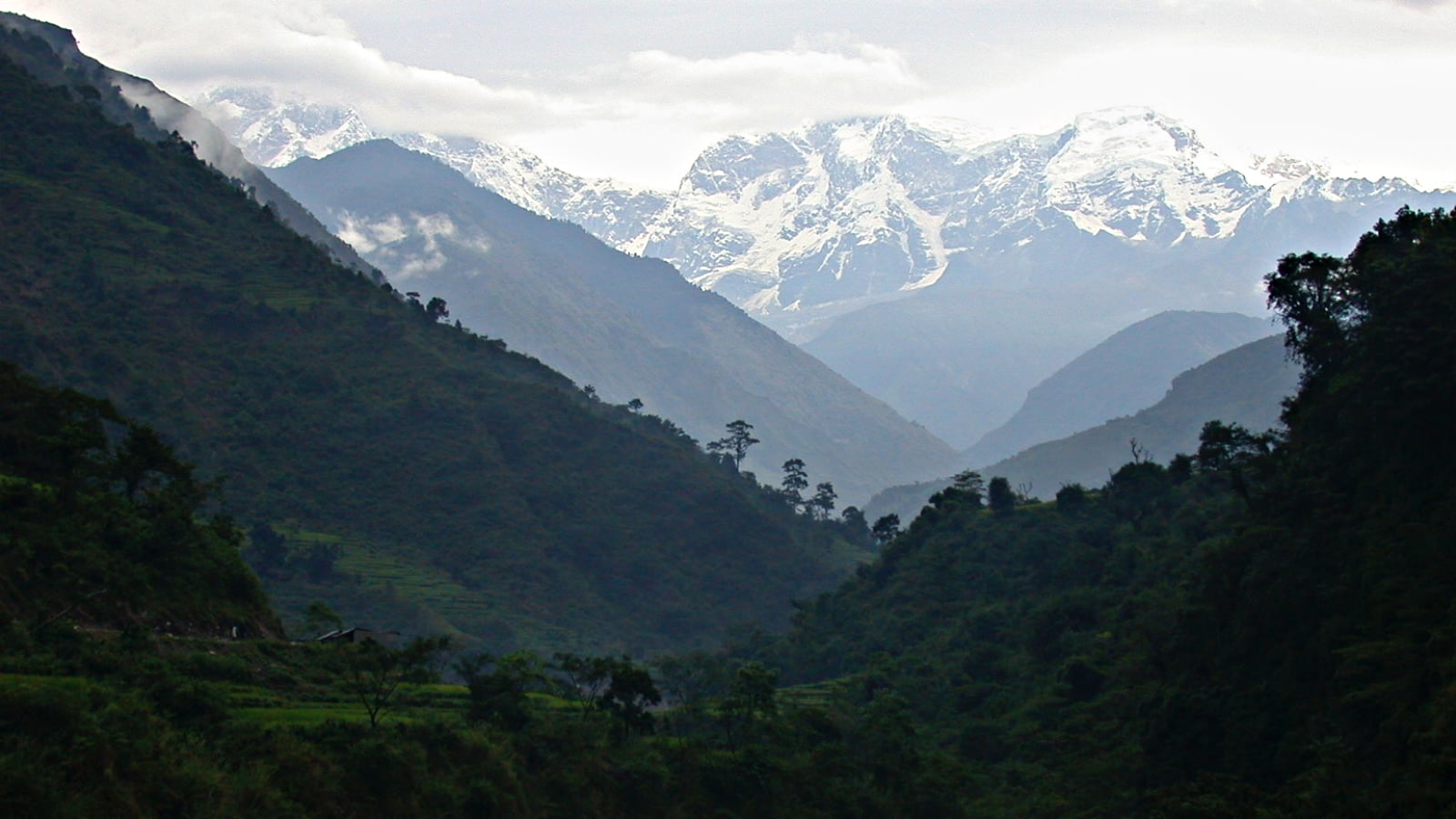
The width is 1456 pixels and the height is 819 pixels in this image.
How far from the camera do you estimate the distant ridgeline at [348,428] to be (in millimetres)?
100562

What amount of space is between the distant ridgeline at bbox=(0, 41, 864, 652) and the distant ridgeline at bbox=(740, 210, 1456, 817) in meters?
35.5

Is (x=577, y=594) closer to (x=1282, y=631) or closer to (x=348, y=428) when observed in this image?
(x=348, y=428)

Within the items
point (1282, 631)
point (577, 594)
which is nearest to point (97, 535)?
point (1282, 631)

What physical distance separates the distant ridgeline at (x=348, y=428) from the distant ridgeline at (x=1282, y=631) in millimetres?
35519

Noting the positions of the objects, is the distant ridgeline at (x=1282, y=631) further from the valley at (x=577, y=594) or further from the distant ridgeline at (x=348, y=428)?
the distant ridgeline at (x=348, y=428)

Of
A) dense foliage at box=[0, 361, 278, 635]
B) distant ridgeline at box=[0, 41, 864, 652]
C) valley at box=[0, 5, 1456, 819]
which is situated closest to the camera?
valley at box=[0, 5, 1456, 819]

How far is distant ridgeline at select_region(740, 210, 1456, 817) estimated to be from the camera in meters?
41.9

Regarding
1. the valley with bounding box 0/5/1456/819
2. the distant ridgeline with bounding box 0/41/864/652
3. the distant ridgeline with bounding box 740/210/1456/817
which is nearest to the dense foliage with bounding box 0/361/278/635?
the valley with bounding box 0/5/1456/819

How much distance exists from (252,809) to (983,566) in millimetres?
61204

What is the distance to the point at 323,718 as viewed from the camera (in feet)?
145

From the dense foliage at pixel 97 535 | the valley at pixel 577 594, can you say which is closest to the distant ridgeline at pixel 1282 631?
the valley at pixel 577 594

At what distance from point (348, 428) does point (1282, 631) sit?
78.0 meters

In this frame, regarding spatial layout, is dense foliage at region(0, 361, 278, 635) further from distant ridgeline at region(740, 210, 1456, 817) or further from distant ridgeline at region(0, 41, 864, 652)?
distant ridgeline at region(0, 41, 864, 652)

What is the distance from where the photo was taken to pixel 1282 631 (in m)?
49.9
